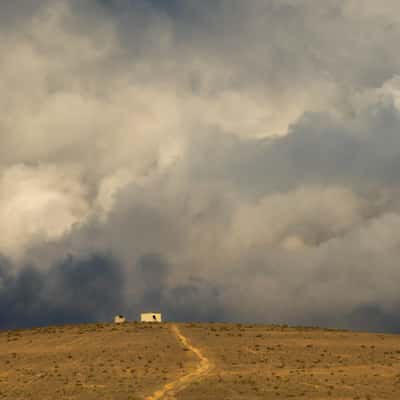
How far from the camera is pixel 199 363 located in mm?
70062

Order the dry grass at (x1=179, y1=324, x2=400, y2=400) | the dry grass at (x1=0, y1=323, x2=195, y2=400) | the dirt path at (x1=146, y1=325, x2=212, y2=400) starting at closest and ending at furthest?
1. the dirt path at (x1=146, y1=325, x2=212, y2=400)
2. the dry grass at (x1=179, y1=324, x2=400, y2=400)
3. the dry grass at (x1=0, y1=323, x2=195, y2=400)

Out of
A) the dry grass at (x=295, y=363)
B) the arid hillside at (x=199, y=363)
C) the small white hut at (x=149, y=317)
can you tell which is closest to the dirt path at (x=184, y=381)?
the arid hillside at (x=199, y=363)

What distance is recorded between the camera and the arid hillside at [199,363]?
2274 inches

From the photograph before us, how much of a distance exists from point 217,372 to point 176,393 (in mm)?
9932

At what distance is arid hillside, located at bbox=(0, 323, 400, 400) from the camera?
189ft

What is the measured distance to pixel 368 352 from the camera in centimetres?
7938

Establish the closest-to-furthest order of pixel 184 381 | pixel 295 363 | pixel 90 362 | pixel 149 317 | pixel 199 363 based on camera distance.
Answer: pixel 184 381 → pixel 199 363 → pixel 295 363 → pixel 90 362 → pixel 149 317

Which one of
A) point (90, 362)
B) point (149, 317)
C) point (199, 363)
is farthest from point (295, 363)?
point (149, 317)

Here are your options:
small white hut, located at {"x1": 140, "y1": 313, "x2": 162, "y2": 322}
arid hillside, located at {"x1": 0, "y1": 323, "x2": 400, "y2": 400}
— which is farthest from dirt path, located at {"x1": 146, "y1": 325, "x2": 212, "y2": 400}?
small white hut, located at {"x1": 140, "y1": 313, "x2": 162, "y2": 322}

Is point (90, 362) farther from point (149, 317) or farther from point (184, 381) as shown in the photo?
point (149, 317)

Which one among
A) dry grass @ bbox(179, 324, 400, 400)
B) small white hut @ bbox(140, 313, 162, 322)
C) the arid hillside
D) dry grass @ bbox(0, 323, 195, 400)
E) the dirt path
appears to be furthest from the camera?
small white hut @ bbox(140, 313, 162, 322)

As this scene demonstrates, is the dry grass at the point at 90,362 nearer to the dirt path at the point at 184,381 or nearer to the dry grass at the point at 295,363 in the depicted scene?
the dirt path at the point at 184,381

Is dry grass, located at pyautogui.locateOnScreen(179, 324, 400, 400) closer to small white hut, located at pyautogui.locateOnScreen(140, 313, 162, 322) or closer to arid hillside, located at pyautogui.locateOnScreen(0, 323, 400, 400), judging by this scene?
arid hillside, located at pyautogui.locateOnScreen(0, 323, 400, 400)

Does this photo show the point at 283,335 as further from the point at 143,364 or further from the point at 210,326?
the point at 143,364
